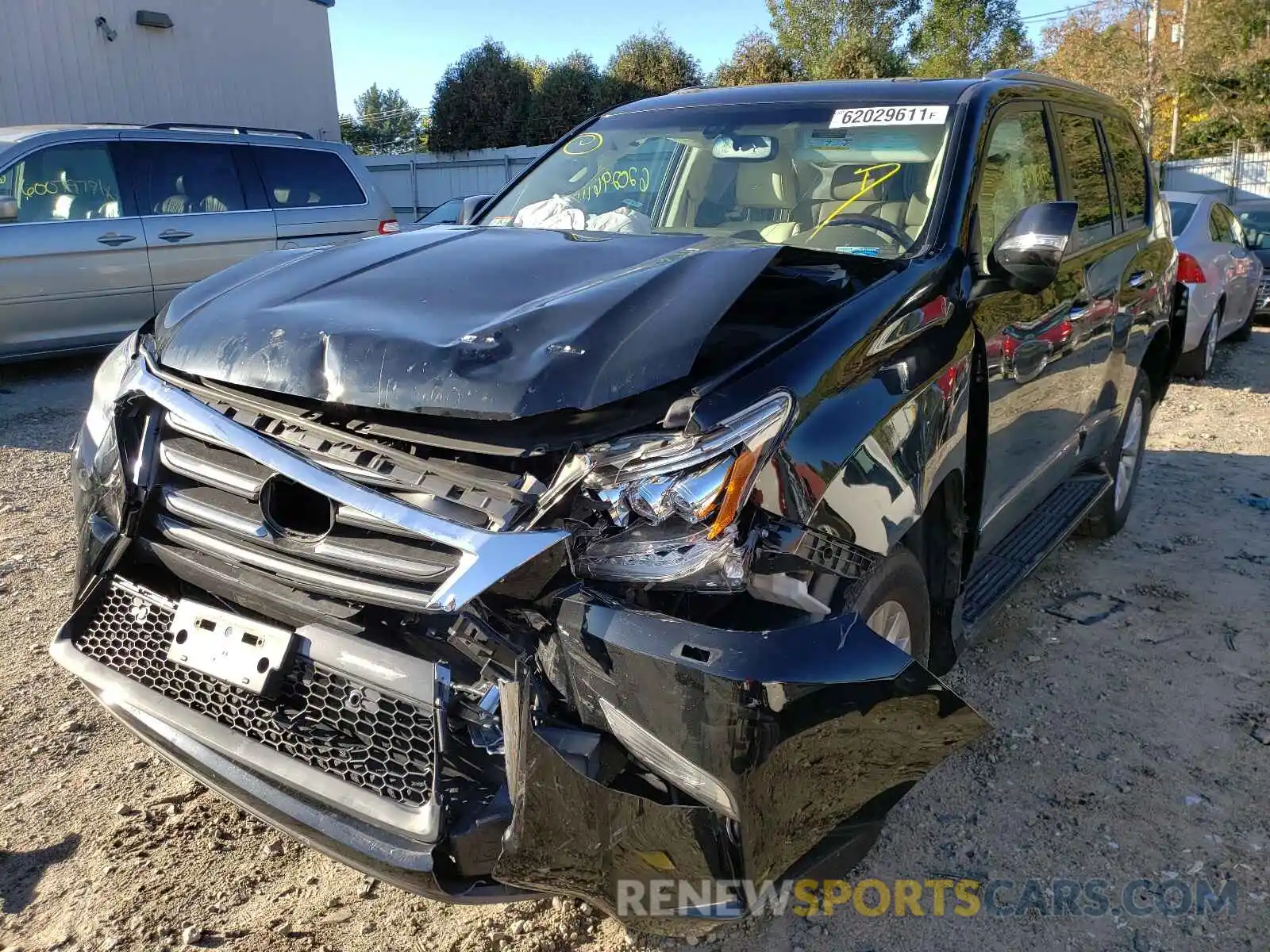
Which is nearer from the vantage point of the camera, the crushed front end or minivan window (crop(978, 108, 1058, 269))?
the crushed front end

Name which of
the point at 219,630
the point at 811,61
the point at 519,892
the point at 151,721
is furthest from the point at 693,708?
the point at 811,61

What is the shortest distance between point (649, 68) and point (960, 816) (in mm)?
30296

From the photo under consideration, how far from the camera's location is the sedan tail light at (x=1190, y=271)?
827 cm

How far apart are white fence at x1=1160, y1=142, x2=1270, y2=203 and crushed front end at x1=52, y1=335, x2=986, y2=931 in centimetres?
2717

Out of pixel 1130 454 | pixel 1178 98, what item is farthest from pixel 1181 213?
pixel 1178 98

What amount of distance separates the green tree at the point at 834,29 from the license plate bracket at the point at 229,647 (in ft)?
101

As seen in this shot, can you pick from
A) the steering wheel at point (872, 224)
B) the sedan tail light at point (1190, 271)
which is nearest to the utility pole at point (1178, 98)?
the sedan tail light at point (1190, 271)

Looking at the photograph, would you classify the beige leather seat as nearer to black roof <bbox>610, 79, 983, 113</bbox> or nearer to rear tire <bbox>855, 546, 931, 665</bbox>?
black roof <bbox>610, 79, 983, 113</bbox>

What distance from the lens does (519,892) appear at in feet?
6.15

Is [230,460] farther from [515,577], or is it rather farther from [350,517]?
[515,577]

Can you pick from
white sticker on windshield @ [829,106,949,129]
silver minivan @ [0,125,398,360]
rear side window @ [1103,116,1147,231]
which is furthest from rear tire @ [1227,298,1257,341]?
white sticker on windshield @ [829,106,949,129]

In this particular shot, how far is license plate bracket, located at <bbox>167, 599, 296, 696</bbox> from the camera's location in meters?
2.02

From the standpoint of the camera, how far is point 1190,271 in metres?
8.32

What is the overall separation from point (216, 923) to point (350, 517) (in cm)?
112
